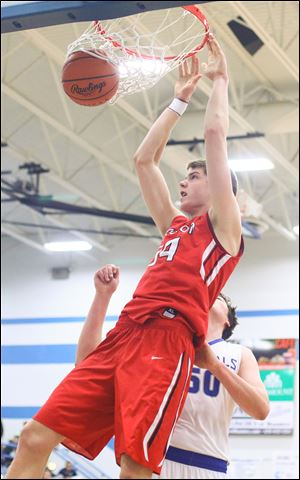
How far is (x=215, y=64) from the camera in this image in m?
4.21

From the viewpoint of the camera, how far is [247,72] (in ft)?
47.2

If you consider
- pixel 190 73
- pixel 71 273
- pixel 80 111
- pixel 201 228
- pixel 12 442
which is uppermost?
pixel 80 111

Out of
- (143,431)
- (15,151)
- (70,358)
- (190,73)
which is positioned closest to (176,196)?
(15,151)

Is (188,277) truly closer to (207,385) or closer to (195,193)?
(195,193)

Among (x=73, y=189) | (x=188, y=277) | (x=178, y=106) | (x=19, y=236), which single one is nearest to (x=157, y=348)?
(x=188, y=277)

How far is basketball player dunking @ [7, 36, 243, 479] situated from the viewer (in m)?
3.50

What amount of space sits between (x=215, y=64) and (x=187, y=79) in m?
0.41

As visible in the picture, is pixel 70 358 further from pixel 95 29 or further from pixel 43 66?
pixel 95 29

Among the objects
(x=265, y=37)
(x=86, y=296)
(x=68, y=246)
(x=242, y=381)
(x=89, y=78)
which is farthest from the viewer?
(x=86, y=296)

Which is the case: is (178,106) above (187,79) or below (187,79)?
below

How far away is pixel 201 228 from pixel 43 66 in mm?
10422

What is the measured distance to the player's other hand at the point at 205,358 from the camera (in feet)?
12.7

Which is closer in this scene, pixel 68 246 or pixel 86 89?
pixel 86 89

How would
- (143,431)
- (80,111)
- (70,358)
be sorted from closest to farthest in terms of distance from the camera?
(143,431) < (80,111) < (70,358)
